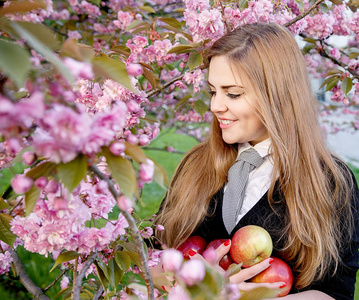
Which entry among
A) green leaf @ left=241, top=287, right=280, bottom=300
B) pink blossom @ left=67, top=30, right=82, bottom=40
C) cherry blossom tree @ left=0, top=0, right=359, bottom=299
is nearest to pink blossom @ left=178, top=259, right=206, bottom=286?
cherry blossom tree @ left=0, top=0, right=359, bottom=299

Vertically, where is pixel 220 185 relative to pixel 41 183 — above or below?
below

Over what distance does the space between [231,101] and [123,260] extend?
0.77 m

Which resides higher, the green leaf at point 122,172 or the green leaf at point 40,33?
the green leaf at point 40,33

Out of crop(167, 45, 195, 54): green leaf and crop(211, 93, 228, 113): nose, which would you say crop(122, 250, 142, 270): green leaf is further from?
crop(167, 45, 195, 54): green leaf

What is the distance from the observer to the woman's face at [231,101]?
1.55 m

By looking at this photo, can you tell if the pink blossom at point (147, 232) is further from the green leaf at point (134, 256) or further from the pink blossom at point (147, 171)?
the pink blossom at point (147, 171)

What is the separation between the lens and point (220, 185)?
71.3 inches

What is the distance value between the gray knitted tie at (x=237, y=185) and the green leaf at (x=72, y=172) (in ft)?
3.84

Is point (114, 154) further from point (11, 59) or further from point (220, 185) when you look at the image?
point (220, 185)

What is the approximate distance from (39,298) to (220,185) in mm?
893

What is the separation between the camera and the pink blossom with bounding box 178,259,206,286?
1.85 feet

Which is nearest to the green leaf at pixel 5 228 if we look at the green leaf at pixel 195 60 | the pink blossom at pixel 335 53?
the green leaf at pixel 195 60

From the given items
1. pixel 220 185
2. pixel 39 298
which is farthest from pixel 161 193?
pixel 39 298

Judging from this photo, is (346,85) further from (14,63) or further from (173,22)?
(14,63)
